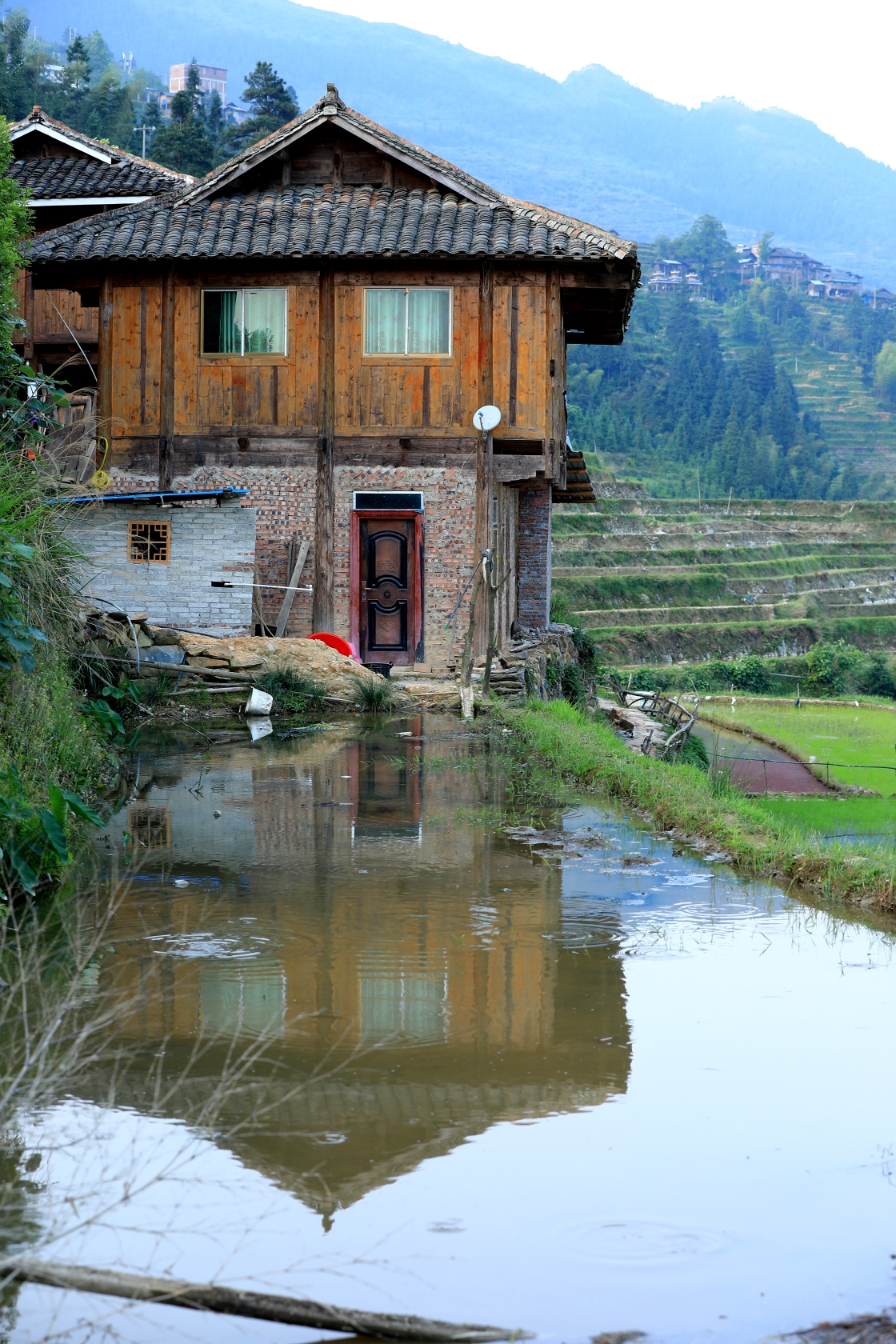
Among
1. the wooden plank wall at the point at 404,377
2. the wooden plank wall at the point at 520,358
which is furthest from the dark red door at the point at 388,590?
the wooden plank wall at the point at 520,358

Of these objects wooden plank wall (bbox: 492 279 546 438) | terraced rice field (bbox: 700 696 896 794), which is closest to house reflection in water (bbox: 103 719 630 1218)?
wooden plank wall (bbox: 492 279 546 438)

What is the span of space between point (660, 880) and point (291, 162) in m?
14.7

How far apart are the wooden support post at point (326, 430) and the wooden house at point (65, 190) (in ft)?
24.7

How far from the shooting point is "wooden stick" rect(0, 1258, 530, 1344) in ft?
11.1

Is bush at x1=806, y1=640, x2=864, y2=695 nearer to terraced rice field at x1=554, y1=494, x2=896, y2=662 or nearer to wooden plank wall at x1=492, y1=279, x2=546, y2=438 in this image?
terraced rice field at x1=554, y1=494, x2=896, y2=662

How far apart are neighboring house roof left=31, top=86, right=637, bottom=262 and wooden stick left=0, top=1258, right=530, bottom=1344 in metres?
15.9

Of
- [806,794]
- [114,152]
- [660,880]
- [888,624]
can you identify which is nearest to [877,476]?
[888,624]

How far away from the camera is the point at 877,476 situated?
108 meters

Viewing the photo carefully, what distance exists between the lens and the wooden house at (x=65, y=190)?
25375 millimetres

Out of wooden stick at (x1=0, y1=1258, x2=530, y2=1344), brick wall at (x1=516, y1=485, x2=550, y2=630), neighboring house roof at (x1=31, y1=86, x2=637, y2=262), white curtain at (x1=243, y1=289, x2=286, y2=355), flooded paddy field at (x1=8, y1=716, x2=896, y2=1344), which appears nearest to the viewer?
wooden stick at (x1=0, y1=1258, x2=530, y2=1344)

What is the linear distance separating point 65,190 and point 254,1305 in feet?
83.9

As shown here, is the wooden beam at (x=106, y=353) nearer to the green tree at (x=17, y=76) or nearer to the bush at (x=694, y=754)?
the bush at (x=694, y=754)

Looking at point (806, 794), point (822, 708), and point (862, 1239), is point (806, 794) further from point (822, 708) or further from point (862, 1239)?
point (862, 1239)

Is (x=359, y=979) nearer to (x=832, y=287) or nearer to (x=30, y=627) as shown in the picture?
(x=30, y=627)
